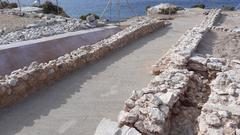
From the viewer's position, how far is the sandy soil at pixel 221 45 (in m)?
12.0

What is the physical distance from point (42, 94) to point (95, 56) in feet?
11.0

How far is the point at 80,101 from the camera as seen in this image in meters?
7.32

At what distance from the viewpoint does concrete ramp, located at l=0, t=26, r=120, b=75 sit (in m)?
11.5

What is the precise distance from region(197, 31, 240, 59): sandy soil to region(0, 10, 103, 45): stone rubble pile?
21.5ft

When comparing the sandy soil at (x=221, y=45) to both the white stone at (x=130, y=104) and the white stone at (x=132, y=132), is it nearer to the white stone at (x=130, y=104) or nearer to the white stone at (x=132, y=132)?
the white stone at (x=130, y=104)

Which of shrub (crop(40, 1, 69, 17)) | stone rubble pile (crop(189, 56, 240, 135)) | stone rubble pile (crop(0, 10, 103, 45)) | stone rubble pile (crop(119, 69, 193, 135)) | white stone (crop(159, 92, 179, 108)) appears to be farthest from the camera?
shrub (crop(40, 1, 69, 17))

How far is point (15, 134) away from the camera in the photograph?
5.95 m

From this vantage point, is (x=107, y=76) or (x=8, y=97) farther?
(x=107, y=76)

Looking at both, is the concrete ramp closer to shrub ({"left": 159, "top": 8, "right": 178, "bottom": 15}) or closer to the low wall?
the low wall

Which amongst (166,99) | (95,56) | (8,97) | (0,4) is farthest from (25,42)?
(0,4)

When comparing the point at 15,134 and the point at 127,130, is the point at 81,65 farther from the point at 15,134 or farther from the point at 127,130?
the point at 127,130

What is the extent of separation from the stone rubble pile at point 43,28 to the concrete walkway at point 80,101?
497 centimetres

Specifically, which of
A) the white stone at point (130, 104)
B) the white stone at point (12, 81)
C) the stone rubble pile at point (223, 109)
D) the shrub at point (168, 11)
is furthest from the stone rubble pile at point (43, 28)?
the shrub at point (168, 11)

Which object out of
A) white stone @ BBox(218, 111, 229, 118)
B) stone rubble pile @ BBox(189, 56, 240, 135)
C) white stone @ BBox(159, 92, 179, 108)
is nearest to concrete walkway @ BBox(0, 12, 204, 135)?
white stone @ BBox(159, 92, 179, 108)
